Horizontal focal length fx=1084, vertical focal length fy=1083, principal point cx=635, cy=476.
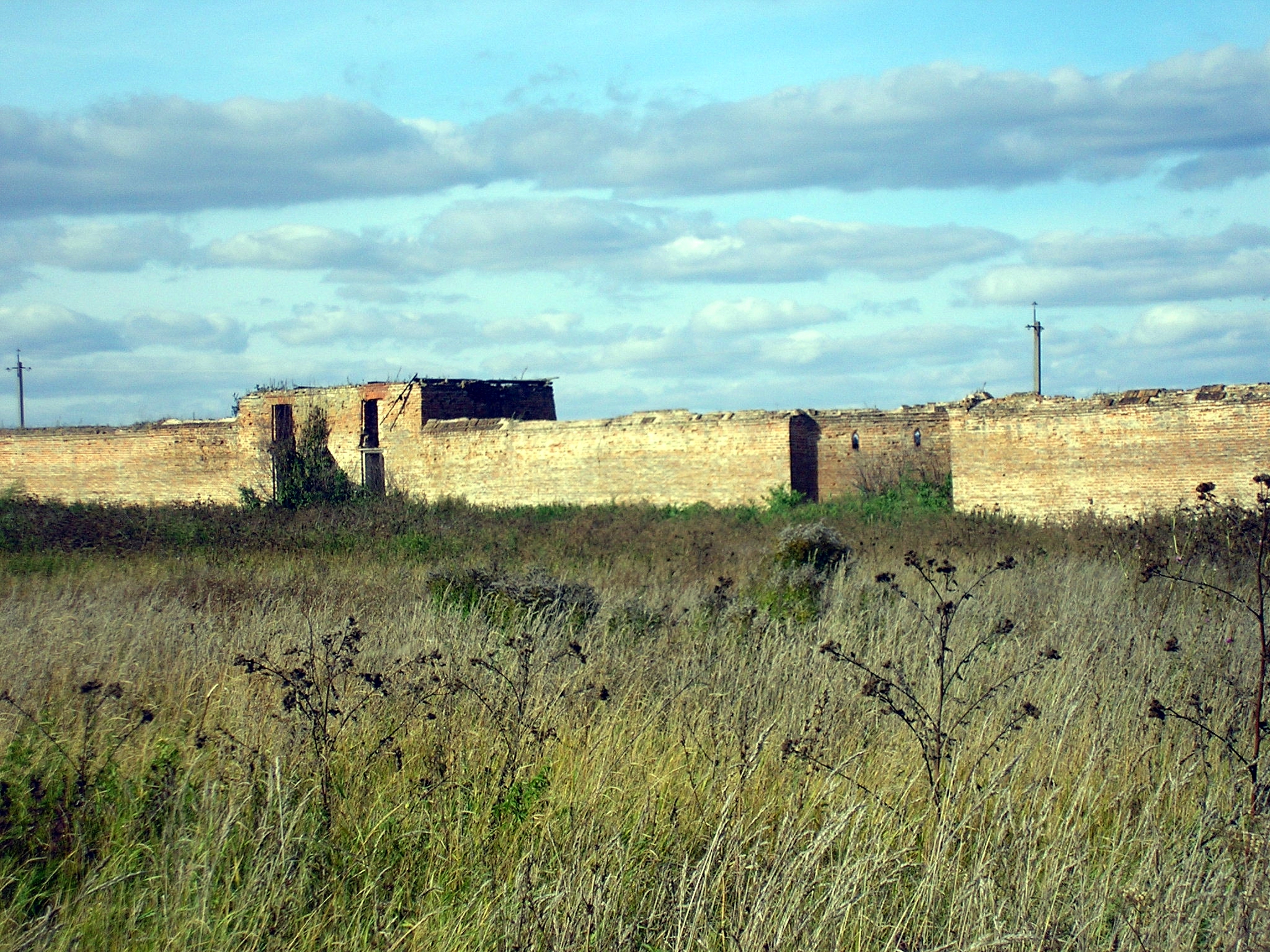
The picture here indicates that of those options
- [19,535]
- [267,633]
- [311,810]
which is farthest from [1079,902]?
[19,535]

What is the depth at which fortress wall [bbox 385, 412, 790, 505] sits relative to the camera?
68.1ft

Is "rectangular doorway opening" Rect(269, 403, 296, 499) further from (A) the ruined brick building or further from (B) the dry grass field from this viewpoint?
(B) the dry grass field

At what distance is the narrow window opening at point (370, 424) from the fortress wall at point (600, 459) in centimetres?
60

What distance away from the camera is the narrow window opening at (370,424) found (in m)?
25.8

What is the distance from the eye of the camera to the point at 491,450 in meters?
24.0

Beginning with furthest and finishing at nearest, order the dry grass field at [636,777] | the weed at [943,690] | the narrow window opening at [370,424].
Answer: the narrow window opening at [370,424], the weed at [943,690], the dry grass field at [636,777]

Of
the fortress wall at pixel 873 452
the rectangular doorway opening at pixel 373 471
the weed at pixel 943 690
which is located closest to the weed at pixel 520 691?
the weed at pixel 943 690

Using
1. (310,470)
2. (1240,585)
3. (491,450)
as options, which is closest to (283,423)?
(310,470)

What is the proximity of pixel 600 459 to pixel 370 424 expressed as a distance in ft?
21.7

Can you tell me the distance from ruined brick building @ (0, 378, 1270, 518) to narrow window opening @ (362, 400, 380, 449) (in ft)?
0.14

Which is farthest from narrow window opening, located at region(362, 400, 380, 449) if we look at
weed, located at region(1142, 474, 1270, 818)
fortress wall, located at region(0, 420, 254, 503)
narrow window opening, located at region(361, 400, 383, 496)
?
weed, located at region(1142, 474, 1270, 818)

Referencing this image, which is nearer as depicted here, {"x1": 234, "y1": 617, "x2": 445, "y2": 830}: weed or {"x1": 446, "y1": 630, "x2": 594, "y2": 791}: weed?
{"x1": 234, "y1": 617, "x2": 445, "y2": 830}: weed

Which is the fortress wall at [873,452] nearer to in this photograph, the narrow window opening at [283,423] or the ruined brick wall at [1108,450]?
the ruined brick wall at [1108,450]

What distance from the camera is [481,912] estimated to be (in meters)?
3.15
